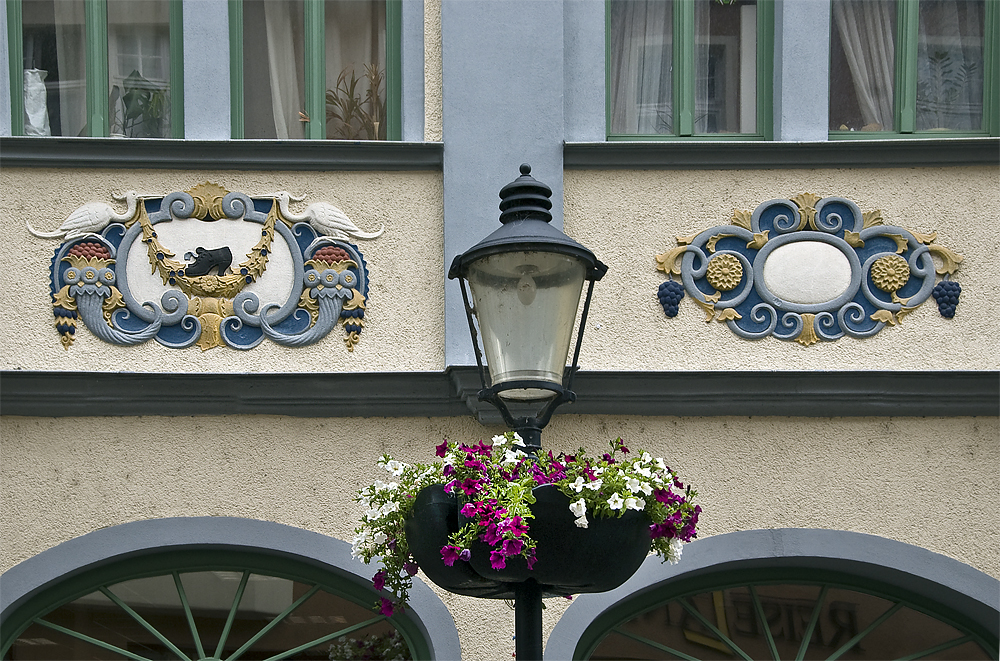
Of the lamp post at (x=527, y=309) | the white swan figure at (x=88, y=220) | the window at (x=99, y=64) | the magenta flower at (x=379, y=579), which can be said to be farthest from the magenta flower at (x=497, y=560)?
the window at (x=99, y=64)

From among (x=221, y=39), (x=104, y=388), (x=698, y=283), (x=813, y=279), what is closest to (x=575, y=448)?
(x=698, y=283)

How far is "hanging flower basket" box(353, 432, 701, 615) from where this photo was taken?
405 cm

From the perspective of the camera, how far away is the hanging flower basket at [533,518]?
4.05 m

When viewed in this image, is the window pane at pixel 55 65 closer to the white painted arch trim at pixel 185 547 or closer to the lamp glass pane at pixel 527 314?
the white painted arch trim at pixel 185 547

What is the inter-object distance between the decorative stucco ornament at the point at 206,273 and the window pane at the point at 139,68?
56 centimetres

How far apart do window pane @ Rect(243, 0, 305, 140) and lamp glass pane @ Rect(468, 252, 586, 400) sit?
2798 mm

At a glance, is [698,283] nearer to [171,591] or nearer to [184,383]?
[184,383]

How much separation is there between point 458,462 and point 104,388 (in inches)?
107

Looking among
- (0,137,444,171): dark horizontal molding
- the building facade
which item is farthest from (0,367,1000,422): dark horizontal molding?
(0,137,444,171): dark horizontal molding

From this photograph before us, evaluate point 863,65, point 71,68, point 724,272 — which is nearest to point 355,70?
point 71,68

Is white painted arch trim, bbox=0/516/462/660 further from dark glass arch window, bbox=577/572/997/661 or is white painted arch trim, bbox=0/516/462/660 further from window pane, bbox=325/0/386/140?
window pane, bbox=325/0/386/140

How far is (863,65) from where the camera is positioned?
6.93 metres

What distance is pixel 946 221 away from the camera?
21.5 feet

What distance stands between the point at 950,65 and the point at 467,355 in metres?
3.07
